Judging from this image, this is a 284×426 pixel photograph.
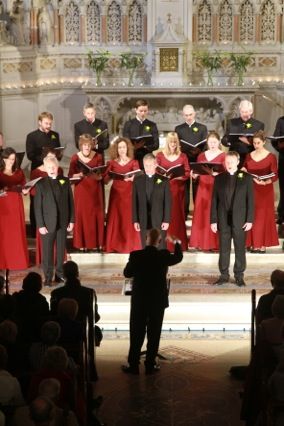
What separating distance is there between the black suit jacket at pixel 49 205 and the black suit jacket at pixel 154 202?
646 millimetres

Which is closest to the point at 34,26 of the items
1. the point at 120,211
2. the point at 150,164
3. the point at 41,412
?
the point at 120,211

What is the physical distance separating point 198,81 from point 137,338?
778 cm

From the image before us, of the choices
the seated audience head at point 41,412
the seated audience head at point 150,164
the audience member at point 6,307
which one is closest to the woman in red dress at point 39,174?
the seated audience head at point 150,164

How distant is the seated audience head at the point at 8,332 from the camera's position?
5.27m

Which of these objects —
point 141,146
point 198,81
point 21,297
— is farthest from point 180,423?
point 198,81

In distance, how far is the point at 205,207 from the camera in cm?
899

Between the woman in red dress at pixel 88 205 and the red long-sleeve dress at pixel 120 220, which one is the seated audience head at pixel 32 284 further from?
the red long-sleeve dress at pixel 120 220

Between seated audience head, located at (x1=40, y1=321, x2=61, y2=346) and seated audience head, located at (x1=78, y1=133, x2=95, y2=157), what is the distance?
141 inches

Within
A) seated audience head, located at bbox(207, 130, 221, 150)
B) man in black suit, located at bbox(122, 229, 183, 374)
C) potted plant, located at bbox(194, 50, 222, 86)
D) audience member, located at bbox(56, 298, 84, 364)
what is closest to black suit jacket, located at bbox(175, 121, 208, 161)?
seated audience head, located at bbox(207, 130, 221, 150)

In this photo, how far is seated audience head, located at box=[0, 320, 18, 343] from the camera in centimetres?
527

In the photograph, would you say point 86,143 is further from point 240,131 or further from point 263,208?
point 263,208

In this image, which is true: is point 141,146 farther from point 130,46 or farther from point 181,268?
point 130,46

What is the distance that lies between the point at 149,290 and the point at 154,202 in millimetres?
1739

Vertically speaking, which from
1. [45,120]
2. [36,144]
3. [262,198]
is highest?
[45,120]
